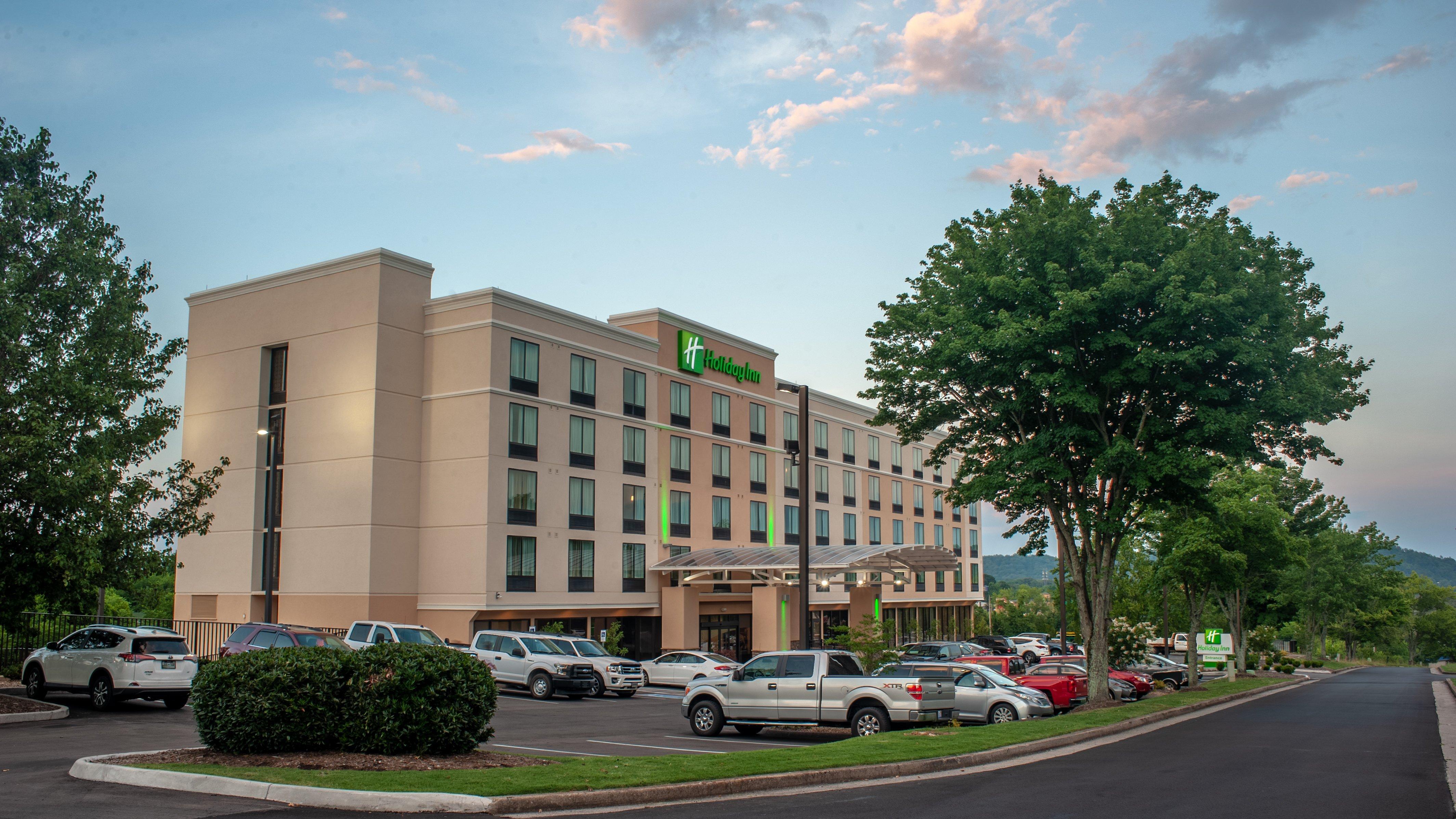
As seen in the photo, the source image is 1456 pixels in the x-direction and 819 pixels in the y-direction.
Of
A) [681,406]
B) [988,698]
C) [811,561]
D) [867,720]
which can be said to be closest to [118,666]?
[867,720]

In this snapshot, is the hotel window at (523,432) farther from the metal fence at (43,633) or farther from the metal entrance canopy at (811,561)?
the metal fence at (43,633)

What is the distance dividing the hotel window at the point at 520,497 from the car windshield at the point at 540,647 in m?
10.8

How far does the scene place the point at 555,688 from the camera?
31.0 meters

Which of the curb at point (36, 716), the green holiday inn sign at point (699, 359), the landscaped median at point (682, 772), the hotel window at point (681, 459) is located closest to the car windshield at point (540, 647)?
the curb at point (36, 716)

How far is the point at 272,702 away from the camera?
1395 centimetres

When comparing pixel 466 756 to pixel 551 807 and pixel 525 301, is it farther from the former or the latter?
pixel 525 301

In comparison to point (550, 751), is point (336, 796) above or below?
above

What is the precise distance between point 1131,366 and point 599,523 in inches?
1053

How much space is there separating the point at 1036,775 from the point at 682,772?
17.9ft

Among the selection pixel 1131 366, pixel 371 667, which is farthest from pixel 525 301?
pixel 371 667

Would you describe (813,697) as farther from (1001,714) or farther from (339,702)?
(339,702)

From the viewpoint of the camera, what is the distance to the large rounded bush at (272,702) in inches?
548

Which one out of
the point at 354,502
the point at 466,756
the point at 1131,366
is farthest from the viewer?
the point at 354,502

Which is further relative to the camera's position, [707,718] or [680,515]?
[680,515]
